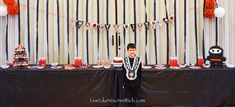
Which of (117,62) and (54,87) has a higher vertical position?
(117,62)

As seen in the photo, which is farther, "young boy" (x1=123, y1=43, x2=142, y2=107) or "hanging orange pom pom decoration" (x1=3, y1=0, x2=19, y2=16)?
"hanging orange pom pom decoration" (x1=3, y1=0, x2=19, y2=16)

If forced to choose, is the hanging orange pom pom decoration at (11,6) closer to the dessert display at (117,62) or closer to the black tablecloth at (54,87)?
the black tablecloth at (54,87)

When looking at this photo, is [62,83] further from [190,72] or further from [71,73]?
[190,72]

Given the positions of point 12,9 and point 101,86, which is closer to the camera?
point 101,86

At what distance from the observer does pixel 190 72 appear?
381 cm

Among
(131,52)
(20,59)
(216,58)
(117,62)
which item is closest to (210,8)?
(216,58)

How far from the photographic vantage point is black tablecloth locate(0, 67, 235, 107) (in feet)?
12.3

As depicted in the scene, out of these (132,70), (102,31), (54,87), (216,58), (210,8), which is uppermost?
(210,8)

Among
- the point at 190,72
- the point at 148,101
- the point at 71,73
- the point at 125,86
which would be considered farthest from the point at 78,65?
the point at 190,72

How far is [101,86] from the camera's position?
380 cm

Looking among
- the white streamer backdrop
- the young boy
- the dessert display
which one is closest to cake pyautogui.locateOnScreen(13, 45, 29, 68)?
the white streamer backdrop

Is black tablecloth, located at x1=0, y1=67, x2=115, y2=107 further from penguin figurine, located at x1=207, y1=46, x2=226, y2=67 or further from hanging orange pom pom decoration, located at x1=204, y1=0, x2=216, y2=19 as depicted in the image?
hanging orange pom pom decoration, located at x1=204, y1=0, x2=216, y2=19

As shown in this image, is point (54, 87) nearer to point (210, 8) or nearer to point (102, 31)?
point (102, 31)

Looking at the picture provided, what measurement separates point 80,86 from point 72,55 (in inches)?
29.6
